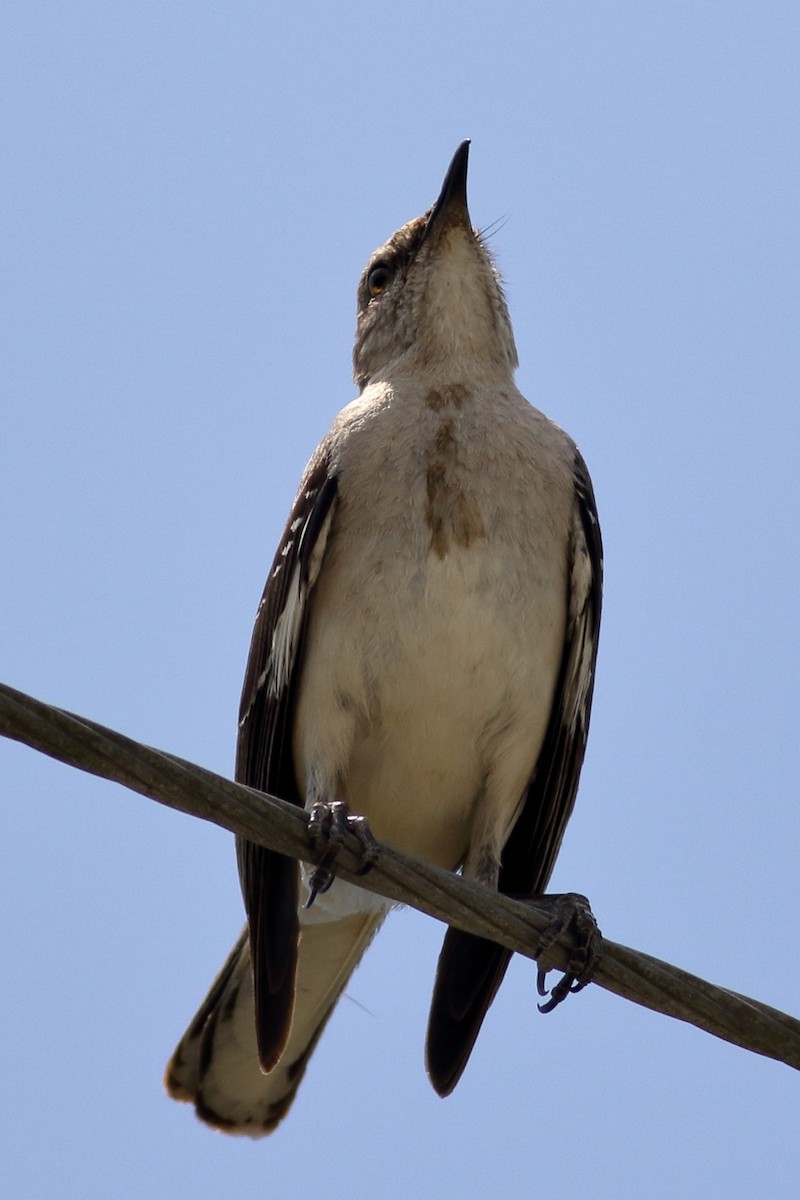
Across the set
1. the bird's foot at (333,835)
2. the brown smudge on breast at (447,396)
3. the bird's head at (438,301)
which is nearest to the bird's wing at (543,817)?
the brown smudge on breast at (447,396)

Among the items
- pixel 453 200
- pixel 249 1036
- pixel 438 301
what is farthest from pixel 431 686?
pixel 453 200

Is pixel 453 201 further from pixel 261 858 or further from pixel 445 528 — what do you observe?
pixel 261 858

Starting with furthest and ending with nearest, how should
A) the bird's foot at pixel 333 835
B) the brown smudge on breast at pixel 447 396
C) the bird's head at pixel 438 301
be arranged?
the bird's head at pixel 438 301 → the brown smudge on breast at pixel 447 396 → the bird's foot at pixel 333 835

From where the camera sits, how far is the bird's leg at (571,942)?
5219mm

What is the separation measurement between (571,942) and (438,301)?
3283 mm

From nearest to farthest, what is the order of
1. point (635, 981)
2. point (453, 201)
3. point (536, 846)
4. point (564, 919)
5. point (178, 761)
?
1. point (178, 761)
2. point (635, 981)
3. point (564, 919)
4. point (536, 846)
5. point (453, 201)

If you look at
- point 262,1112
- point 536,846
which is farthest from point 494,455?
point 262,1112

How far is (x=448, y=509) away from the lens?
628 centimetres

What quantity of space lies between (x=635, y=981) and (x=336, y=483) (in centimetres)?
264

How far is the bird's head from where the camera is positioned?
7.25 metres

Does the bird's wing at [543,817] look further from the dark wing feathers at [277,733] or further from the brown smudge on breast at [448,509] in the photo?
the dark wing feathers at [277,733]

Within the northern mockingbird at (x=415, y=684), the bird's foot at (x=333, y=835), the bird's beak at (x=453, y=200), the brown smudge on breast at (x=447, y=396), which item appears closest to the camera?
the bird's foot at (x=333, y=835)

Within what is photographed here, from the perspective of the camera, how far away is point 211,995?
686 centimetres

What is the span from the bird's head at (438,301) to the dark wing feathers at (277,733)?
87cm
